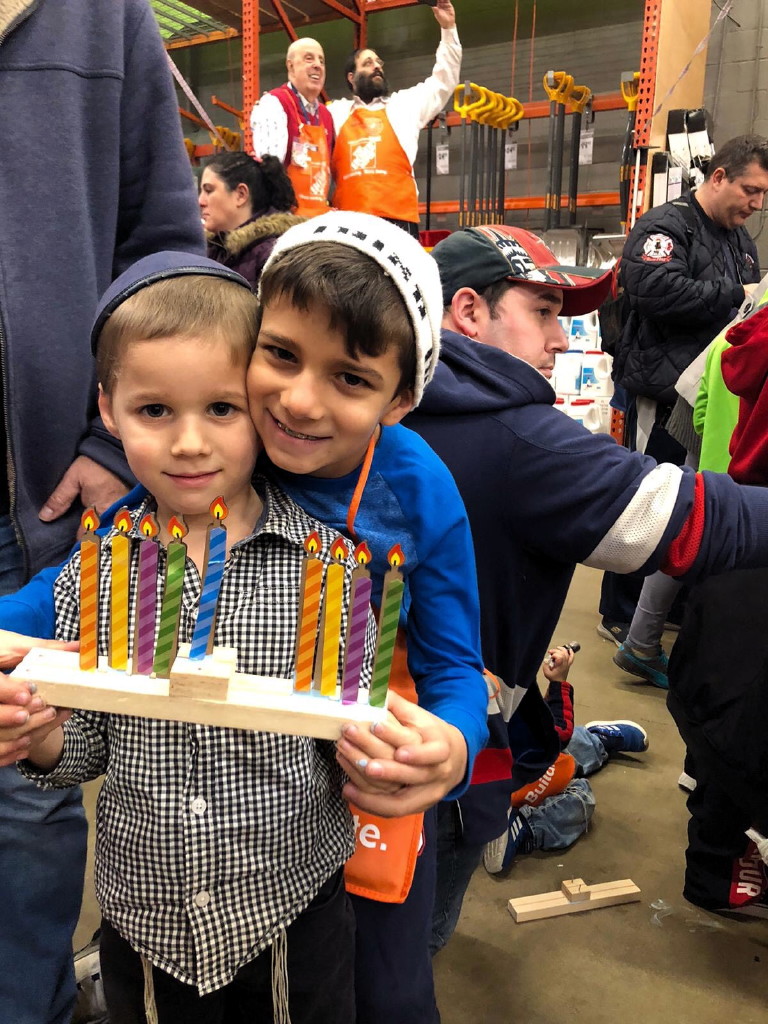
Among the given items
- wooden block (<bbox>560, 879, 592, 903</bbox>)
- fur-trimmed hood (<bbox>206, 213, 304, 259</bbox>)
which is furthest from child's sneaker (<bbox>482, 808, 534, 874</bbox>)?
fur-trimmed hood (<bbox>206, 213, 304, 259</bbox>)

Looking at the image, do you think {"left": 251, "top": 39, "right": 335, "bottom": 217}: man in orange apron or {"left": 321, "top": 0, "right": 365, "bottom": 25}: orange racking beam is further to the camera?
{"left": 321, "top": 0, "right": 365, "bottom": 25}: orange racking beam

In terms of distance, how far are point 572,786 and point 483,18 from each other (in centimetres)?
669

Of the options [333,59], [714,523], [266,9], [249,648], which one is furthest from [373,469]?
[333,59]

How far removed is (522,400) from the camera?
128 centimetres

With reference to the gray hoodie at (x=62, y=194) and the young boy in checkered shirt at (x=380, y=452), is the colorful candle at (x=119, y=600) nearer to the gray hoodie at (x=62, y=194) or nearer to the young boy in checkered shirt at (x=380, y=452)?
the young boy in checkered shirt at (x=380, y=452)

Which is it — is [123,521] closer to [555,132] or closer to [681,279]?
[681,279]

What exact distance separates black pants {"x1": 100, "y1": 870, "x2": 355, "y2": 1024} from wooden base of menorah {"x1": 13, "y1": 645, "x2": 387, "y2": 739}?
1.20 feet

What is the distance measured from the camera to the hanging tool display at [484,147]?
208 inches

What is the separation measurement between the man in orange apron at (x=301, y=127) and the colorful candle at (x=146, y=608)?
10.9 ft

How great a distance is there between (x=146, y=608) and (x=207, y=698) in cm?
12

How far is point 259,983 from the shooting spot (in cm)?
98

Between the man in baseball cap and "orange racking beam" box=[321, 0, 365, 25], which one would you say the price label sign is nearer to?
"orange racking beam" box=[321, 0, 365, 25]

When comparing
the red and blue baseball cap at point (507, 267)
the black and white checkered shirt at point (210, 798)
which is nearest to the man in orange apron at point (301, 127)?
the red and blue baseball cap at point (507, 267)

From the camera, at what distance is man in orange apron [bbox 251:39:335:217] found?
392 centimetres
